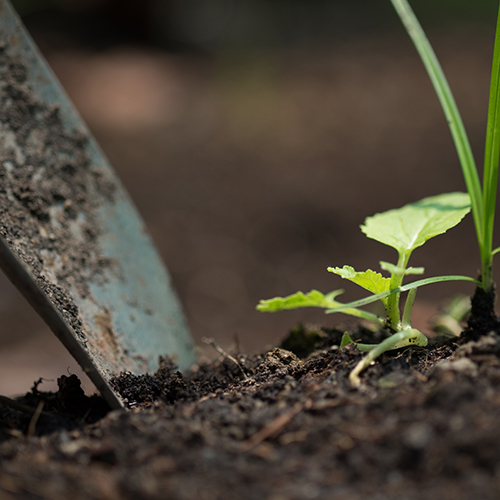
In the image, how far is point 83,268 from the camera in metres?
0.87

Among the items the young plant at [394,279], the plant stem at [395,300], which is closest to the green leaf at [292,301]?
the young plant at [394,279]

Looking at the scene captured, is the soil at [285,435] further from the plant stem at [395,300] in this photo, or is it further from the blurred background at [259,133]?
the blurred background at [259,133]

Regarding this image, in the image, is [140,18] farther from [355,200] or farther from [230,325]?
[230,325]

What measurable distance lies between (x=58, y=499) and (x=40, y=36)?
→ 19.9 feet

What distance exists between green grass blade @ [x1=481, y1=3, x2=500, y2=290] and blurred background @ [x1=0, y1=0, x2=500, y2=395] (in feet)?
2.81

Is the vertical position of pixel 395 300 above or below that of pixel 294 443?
above

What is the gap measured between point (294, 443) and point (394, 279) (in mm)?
303

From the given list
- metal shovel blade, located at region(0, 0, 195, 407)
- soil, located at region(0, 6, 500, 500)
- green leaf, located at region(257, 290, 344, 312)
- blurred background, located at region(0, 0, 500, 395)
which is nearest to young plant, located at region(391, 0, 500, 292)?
soil, located at region(0, 6, 500, 500)

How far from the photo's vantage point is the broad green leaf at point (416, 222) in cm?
67

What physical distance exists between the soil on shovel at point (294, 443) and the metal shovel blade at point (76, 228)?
206mm

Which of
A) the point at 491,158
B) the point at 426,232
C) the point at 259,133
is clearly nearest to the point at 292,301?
the point at 426,232

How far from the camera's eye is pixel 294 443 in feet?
1.42

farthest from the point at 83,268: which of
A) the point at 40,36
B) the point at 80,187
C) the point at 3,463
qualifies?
the point at 40,36

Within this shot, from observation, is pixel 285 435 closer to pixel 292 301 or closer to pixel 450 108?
pixel 292 301
